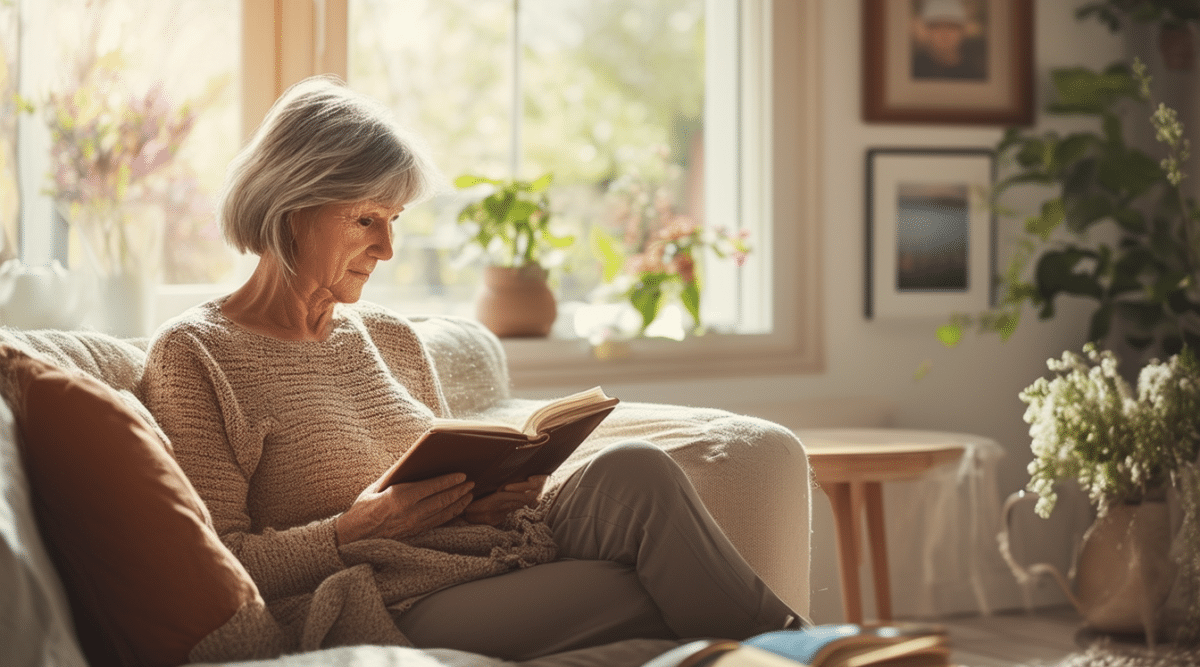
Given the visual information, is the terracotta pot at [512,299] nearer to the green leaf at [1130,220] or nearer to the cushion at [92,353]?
the cushion at [92,353]

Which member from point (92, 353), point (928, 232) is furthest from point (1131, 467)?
point (92, 353)

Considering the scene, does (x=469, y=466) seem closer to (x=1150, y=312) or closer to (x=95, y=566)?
(x=95, y=566)

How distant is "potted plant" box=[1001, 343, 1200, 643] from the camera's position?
8.88 feet

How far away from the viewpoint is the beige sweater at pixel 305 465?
1517mm

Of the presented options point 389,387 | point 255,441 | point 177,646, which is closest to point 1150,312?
point 389,387

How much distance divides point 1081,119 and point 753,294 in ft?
3.90

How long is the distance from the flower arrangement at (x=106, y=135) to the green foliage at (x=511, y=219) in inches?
26.8

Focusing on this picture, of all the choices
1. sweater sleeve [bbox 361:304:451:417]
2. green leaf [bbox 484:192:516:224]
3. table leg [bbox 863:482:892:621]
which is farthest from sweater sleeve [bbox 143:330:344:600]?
table leg [bbox 863:482:892:621]

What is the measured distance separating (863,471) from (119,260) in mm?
1534

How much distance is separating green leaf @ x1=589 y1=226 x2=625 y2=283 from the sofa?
849mm

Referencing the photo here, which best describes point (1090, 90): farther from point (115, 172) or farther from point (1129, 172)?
point (115, 172)

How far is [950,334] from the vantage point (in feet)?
10.8

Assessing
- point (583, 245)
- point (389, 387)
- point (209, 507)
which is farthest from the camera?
point (583, 245)

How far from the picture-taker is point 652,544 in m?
1.56
